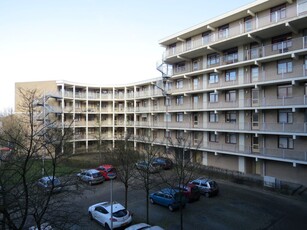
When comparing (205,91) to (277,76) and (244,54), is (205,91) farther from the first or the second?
(277,76)

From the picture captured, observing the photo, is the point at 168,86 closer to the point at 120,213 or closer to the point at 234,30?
the point at 234,30

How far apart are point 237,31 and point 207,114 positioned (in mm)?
9950

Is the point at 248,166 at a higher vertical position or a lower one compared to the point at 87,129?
lower

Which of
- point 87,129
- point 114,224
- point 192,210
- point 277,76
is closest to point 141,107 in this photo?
point 87,129

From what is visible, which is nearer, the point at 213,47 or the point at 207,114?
the point at 213,47

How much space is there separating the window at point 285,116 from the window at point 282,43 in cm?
562

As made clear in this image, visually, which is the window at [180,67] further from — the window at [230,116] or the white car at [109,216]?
the white car at [109,216]

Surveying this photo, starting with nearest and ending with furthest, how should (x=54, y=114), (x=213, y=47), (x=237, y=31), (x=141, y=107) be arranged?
(x=237, y=31) → (x=213, y=47) → (x=54, y=114) → (x=141, y=107)

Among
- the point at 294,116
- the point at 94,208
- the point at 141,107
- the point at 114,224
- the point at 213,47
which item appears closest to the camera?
the point at 114,224

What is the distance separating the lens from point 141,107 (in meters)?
40.4

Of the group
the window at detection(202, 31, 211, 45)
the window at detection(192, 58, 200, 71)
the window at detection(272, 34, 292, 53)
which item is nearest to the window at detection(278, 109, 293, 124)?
the window at detection(272, 34, 292, 53)

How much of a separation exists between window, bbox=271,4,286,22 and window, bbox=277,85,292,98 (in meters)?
6.13

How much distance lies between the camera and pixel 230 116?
86.2 ft

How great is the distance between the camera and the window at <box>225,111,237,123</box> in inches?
1019
